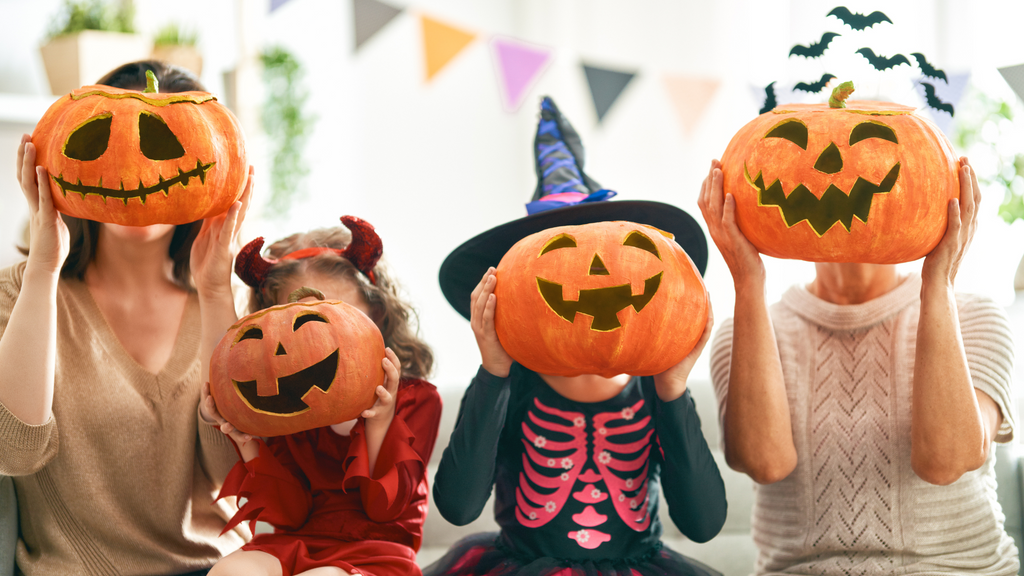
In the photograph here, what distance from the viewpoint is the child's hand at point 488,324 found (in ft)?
4.50

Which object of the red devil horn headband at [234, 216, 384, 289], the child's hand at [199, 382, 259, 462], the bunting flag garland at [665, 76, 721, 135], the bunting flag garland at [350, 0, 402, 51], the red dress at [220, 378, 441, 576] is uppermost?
the bunting flag garland at [350, 0, 402, 51]

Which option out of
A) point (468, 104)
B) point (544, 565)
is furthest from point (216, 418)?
point (468, 104)

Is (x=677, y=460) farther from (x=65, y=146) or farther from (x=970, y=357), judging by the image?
(x=65, y=146)

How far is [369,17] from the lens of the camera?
2.81 metres

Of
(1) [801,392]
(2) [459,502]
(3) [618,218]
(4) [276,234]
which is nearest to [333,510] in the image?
(2) [459,502]

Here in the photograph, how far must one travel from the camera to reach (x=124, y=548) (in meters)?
1.68

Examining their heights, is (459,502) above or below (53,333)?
below

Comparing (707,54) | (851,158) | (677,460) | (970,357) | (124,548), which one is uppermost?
(707,54)

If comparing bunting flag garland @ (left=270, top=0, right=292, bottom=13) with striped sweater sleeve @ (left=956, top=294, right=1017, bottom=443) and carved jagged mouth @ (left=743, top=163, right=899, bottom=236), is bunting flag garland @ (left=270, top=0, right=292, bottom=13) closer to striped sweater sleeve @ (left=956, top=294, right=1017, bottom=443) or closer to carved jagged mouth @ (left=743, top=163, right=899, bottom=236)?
carved jagged mouth @ (left=743, top=163, right=899, bottom=236)

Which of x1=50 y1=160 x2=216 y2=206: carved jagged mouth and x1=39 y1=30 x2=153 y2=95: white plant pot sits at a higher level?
x1=39 y1=30 x2=153 y2=95: white plant pot

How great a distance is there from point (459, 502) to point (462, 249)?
519mm

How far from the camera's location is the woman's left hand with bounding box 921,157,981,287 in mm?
1318

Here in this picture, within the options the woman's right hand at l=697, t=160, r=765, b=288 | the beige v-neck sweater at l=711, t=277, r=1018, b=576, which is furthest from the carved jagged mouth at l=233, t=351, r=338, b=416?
the beige v-neck sweater at l=711, t=277, r=1018, b=576

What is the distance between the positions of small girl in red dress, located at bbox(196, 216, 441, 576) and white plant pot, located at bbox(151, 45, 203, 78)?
1.70 metres
